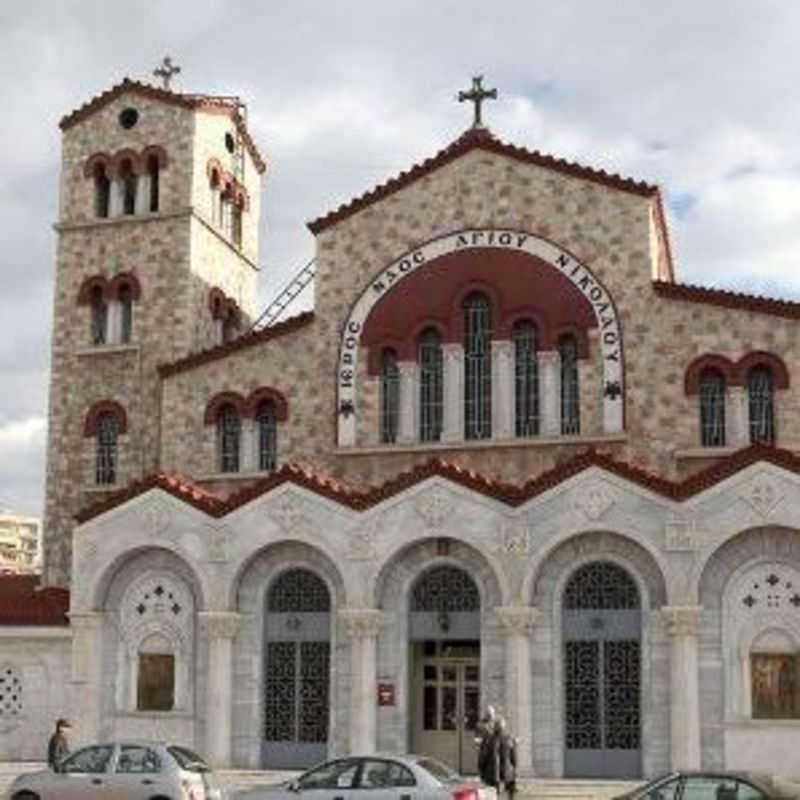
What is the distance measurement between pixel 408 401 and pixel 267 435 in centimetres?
418

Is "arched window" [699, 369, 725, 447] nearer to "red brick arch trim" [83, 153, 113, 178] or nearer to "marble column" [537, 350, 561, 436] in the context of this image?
"marble column" [537, 350, 561, 436]

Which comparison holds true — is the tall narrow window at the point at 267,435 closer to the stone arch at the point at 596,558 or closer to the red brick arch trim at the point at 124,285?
the red brick arch trim at the point at 124,285

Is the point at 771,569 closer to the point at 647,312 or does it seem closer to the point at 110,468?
the point at 647,312

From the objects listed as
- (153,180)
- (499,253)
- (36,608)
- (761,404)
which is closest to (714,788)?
(761,404)

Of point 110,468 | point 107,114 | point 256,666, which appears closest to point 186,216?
point 107,114

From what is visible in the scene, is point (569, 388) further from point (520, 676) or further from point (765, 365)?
point (520, 676)

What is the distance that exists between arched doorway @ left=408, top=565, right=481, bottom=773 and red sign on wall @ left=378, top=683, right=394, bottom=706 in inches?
27.6

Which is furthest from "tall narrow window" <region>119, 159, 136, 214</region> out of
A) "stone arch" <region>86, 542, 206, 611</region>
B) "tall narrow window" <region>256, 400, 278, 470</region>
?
"stone arch" <region>86, 542, 206, 611</region>

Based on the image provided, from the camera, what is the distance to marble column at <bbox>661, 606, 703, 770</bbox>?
31547 mm

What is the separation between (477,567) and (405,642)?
241 cm

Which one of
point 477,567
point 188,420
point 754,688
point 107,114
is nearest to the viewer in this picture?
point 754,688

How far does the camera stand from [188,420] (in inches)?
1618

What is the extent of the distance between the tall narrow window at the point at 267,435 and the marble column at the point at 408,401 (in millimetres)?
3564

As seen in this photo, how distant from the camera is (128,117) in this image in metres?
44.8
